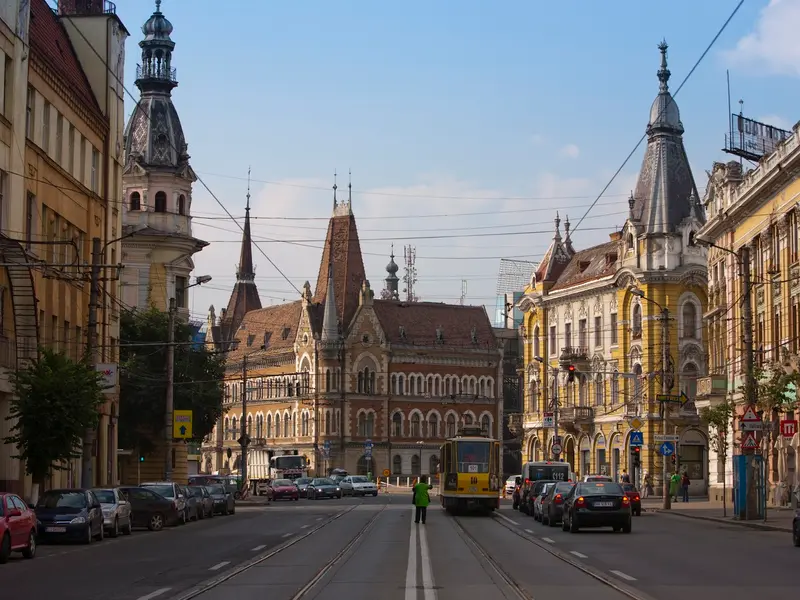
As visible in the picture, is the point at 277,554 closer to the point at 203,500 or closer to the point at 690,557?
the point at 690,557

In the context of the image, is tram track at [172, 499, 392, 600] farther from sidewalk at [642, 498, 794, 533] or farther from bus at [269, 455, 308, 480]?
bus at [269, 455, 308, 480]

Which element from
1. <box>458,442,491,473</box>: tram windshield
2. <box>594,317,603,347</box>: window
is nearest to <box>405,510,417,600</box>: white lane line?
<box>458,442,491,473</box>: tram windshield

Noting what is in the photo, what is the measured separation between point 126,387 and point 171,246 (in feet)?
43.5

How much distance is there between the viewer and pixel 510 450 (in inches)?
5527

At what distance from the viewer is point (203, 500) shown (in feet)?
158

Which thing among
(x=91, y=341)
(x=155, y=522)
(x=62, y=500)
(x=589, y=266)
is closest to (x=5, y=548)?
(x=62, y=500)

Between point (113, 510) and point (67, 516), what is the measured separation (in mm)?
3550

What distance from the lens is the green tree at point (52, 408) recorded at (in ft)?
120

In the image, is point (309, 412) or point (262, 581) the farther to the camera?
point (309, 412)

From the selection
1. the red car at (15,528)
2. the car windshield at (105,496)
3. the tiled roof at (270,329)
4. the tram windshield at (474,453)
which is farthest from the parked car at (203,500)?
the tiled roof at (270,329)

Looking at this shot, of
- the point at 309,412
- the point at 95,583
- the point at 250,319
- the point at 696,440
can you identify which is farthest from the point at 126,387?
the point at 250,319

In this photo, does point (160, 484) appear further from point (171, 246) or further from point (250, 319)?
point (250, 319)

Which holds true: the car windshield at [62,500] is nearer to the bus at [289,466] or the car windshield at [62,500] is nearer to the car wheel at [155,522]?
the car wheel at [155,522]

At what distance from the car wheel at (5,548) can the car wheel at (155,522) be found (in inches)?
570
